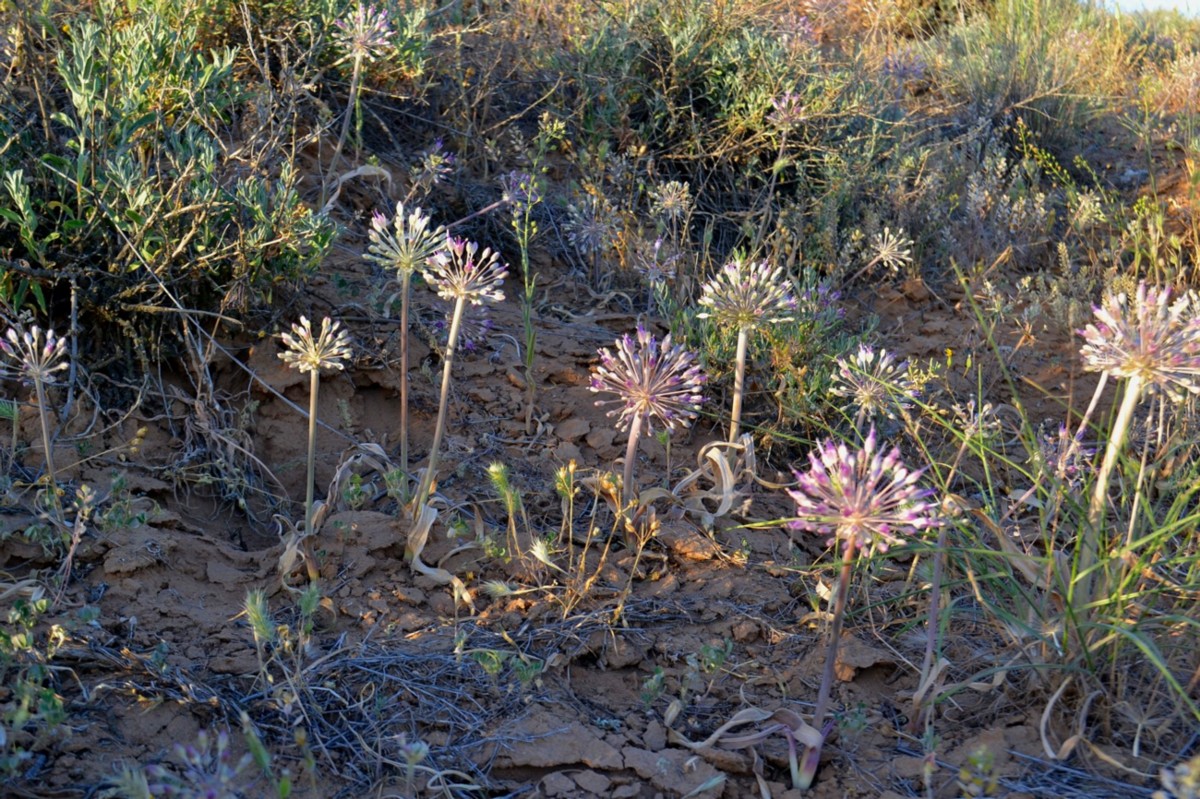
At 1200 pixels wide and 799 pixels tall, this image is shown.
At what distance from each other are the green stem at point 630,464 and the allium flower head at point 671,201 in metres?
1.87

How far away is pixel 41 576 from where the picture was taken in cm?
283

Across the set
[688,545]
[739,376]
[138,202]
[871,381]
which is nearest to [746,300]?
[739,376]

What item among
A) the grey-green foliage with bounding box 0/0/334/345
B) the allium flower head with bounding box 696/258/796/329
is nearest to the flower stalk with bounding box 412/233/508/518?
the allium flower head with bounding box 696/258/796/329

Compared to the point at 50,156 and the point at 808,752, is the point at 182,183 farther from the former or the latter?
the point at 808,752

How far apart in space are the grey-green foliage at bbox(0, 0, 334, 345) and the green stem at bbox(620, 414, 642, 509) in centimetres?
135

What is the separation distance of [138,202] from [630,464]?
173 cm

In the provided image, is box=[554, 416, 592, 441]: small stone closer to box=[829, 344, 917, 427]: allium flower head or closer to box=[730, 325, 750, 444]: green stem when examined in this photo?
box=[730, 325, 750, 444]: green stem

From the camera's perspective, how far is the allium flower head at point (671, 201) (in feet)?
15.4

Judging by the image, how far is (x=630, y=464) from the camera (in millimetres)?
2994

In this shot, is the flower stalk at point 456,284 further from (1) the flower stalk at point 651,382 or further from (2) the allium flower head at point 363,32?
(2) the allium flower head at point 363,32

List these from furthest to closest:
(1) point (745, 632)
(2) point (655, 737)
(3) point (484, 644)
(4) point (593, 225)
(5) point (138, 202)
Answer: (4) point (593, 225)
(5) point (138, 202)
(1) point (745, 632)
(3) point (484, 644)
(2) point (655, 737)

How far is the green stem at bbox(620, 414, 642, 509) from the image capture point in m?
2.92

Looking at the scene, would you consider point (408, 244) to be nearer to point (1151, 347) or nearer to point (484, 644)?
point (484, 644)

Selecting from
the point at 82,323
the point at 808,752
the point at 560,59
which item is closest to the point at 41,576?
the point at 82,323
